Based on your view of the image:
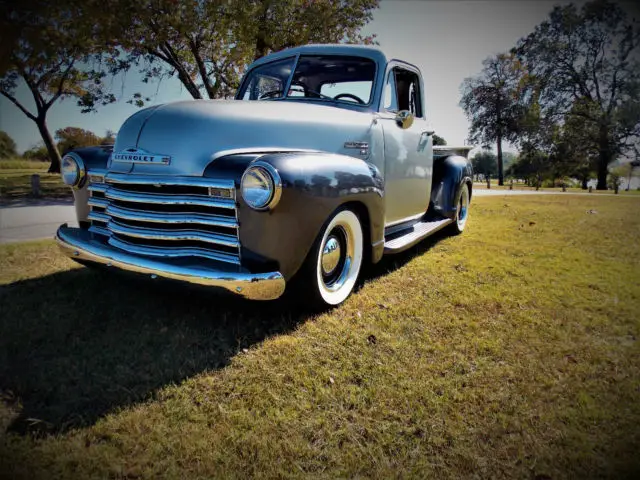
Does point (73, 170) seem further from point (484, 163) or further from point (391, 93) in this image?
point (484, 163)

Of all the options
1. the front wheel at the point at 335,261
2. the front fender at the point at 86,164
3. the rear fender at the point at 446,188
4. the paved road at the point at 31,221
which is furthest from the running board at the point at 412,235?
the paved road at the point at 31,221

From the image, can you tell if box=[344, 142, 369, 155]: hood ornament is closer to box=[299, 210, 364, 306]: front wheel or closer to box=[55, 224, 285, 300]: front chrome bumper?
box=[299, 210, 364, 306]: front wheel

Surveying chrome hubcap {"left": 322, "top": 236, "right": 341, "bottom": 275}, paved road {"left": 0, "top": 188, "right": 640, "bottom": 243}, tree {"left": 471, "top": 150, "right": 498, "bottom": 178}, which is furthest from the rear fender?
tree {"left": 471, "top": 150, "right": 498, "bottom": 178}

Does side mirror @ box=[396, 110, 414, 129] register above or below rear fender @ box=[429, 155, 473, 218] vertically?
above

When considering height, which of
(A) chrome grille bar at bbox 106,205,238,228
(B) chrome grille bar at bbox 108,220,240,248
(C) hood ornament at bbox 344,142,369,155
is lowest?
(B) chrome grille bar at bbox 108,220,240,248

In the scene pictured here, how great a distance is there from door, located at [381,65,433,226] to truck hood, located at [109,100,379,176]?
2.40ft

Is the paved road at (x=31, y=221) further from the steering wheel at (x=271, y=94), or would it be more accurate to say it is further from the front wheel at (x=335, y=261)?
the front wheel at (x=335, y=261)

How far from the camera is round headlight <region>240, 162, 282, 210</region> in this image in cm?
197

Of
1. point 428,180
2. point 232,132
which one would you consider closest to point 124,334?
point 232,132

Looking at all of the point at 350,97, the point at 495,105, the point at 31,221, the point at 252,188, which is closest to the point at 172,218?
the point at 252,188

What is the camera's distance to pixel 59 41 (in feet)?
3.44

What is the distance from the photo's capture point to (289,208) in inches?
81.0

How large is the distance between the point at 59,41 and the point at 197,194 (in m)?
1.14

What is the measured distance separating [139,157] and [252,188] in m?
0.82
